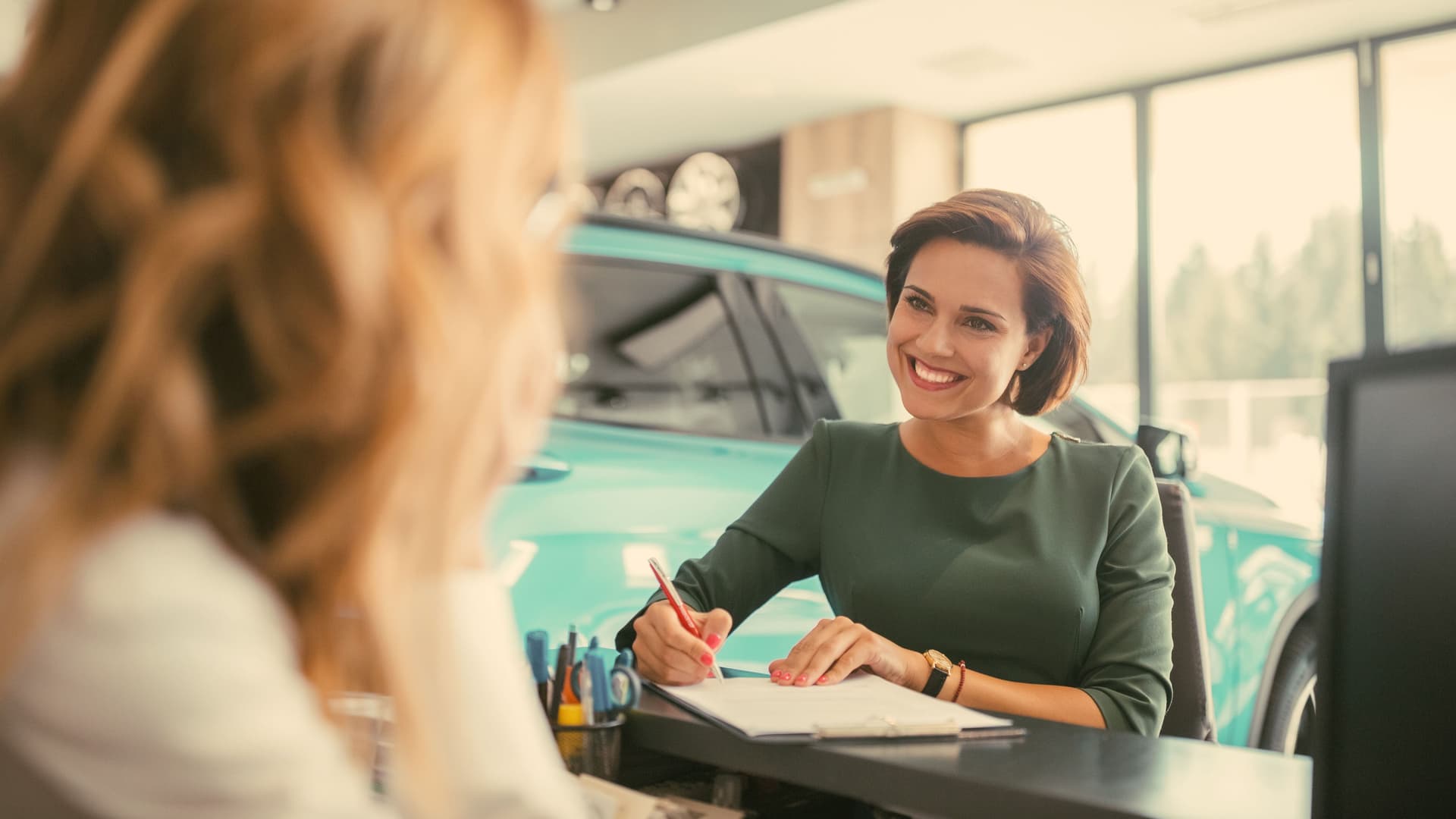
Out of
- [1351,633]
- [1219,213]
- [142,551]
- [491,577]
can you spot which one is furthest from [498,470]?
[1219,213]

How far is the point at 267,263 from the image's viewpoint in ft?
1.71

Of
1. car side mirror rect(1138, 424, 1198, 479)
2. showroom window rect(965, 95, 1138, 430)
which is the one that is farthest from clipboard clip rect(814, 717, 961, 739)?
showroom window rect(965, 95, 1138, 430)

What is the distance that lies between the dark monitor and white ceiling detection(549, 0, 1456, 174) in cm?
513

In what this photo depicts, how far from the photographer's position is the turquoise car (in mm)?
2156

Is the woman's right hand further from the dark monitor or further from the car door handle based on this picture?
the car door handle

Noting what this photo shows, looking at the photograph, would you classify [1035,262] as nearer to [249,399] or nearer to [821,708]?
[821,708]

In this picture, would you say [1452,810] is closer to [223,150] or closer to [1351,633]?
[1351,633]

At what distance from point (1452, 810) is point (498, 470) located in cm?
54

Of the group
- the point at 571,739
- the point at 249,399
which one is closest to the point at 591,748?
the point at 571,739

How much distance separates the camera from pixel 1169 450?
2.21 meters

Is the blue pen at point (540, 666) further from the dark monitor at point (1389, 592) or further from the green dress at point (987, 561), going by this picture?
the dark monitor at point (1389, 592)

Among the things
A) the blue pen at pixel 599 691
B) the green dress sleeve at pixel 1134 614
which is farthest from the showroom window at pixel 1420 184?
the blue pen at pixel 599 691

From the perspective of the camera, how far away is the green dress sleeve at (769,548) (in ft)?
5.43

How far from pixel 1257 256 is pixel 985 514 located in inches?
201
